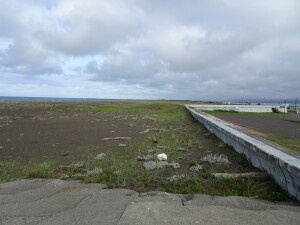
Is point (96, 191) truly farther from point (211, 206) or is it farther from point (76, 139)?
point (76, 139)

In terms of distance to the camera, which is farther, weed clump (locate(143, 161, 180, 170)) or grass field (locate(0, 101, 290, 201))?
weed clump (locate(143, 161, 180, 170))

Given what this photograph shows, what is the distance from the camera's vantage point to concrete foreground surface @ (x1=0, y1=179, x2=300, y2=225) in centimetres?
411

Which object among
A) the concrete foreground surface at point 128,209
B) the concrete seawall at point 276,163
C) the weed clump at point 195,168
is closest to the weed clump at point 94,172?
the concrete foreground surface at point 128,209

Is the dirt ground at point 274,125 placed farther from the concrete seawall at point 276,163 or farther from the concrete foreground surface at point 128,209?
the concrete foreground surface at point 128,209

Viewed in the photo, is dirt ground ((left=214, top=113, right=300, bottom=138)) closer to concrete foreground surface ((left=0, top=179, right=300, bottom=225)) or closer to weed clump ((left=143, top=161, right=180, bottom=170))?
weed clump ((left=143, top=161, right=180, bottom=170))

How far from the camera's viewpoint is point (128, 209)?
4.48 m

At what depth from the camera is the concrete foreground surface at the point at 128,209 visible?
4109 millimetres

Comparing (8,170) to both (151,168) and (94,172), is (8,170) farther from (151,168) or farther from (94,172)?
(151,168)

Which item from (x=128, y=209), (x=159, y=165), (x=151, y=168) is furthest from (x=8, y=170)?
(x=128, y=209)

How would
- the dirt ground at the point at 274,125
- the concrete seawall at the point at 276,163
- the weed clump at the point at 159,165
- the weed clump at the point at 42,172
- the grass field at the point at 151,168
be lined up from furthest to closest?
the dirt ground at the point at 274,125 → the weed clump at the point at 159,165 → the weed clump at the point at 42,172 → the grass field at the point at 151,168 → the concrete seawall at the point at 276,163

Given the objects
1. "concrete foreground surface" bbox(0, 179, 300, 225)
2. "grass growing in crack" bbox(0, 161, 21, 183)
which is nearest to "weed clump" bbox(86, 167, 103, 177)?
"concrete foreground surface" bbox(0, 179, 300, 225)

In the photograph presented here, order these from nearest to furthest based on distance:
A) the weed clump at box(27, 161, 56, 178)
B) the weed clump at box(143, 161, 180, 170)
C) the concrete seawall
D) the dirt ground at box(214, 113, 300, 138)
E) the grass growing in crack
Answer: the concrete seawall < the weed clump at box(27, 161, 56, 178) < the grass growing in crack < the weed clump at box(143, 161, 180, 170) < the dirt ground at box(214, 113, 300, 138)

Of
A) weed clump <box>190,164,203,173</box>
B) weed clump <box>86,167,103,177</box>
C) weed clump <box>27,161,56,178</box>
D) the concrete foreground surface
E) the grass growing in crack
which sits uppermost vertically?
the concrete foreground surface

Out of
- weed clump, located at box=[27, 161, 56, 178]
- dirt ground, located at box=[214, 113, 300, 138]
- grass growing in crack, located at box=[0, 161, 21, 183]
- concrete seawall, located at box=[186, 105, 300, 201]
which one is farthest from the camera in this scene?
dirt ground, located at box=[214, 113, 300, 138]
